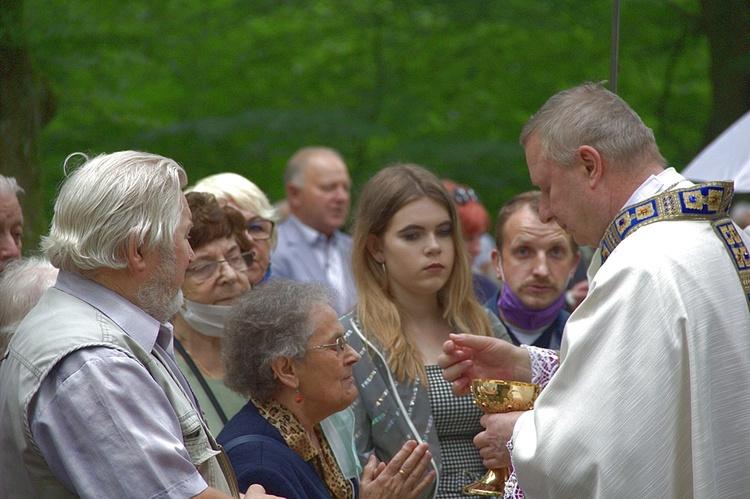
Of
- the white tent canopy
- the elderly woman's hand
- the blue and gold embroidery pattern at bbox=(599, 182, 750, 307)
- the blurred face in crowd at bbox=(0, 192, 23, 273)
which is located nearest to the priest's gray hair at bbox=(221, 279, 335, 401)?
the elderly woman's hand

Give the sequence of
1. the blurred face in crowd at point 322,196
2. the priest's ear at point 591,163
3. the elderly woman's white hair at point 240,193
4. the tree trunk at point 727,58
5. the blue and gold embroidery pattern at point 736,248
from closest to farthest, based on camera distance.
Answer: the blue and gold embroidery pattern at point 736,248
the priest's ear at point 591,163
the elderly woman's white hair at point 240,193
the blurred face in crowd at point 322,196
the tree trunk at point 727,58

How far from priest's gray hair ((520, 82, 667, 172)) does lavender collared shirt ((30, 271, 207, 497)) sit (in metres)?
1.69

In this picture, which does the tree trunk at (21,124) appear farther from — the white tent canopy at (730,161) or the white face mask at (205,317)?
the white tent canopy at (730,161)

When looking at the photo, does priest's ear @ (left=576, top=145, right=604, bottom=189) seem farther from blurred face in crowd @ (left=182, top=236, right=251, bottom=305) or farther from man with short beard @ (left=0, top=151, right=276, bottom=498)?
blurred face in crowd @ (left=182, top=236, right=251, bottom=305)

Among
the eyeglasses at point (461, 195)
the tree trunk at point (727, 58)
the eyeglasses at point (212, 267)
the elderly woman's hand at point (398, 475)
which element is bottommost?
the elderly woman's hand at point (398, 475)

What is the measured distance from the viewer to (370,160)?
10.4 meters

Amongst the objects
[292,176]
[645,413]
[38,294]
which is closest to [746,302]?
[645,413]

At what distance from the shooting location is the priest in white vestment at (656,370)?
283cm

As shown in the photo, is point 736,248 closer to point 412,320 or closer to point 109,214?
point 412,320

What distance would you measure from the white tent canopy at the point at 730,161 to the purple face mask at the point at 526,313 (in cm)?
115

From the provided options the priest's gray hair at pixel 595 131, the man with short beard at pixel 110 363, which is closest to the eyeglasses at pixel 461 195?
the priest's gray hair at pixel 595 131

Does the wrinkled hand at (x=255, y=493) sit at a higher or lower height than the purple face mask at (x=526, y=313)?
lower

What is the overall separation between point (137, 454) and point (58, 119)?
6.63 metres

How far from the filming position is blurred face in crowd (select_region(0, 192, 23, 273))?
13.1ft
